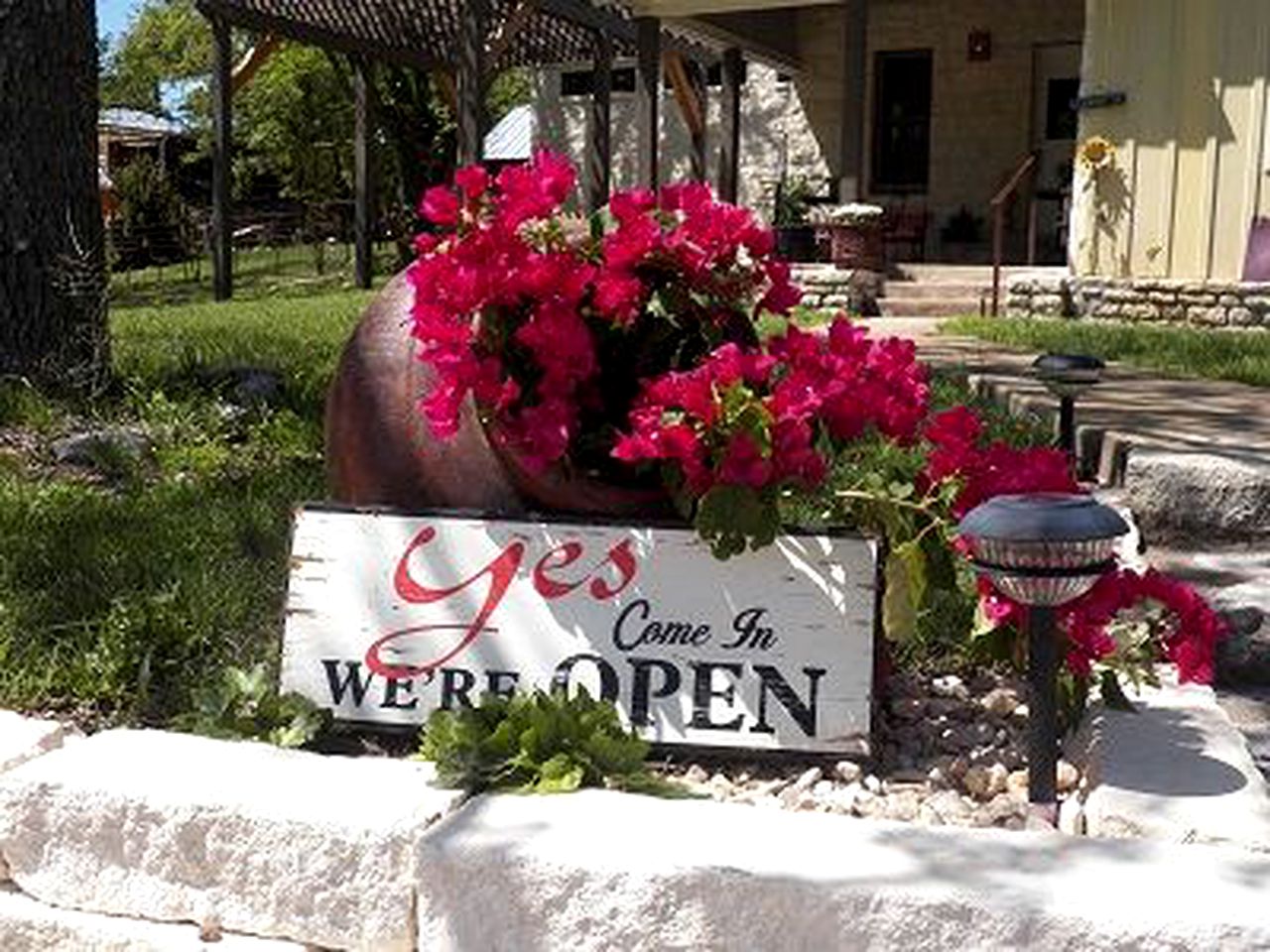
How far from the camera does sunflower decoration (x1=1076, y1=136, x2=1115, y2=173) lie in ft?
37.9

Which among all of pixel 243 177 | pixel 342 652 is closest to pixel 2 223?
pixel 342 652

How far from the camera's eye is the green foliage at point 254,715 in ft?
9.26

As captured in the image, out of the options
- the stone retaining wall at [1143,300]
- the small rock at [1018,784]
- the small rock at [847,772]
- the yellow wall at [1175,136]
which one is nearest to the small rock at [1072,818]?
the small rock at [1018,784]

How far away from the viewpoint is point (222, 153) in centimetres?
1642

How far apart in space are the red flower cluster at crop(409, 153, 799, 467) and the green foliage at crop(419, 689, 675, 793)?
20.3 inches

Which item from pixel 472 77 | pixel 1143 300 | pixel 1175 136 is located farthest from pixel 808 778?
pixel 472 77

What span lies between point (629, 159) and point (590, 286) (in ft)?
59.7

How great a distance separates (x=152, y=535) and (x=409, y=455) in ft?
3.98

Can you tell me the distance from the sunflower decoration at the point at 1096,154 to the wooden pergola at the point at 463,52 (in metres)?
4.38

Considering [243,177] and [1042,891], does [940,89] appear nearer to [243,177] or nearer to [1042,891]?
[1042,891]

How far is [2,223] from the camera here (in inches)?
238

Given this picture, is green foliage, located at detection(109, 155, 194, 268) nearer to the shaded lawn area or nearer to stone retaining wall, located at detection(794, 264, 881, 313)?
stone retaining wall, located at detection(794, 264, 881, 313)

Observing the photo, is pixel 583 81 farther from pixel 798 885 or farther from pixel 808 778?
pixel 798 885

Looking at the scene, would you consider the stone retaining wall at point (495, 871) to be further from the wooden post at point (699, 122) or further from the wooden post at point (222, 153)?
the wooden post at point (699, 122)
